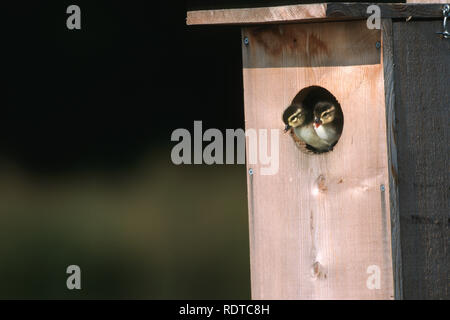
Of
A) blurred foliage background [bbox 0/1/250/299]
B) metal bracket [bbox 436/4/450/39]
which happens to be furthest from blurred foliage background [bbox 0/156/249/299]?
metal bracket [bbox 436/4/450/39]

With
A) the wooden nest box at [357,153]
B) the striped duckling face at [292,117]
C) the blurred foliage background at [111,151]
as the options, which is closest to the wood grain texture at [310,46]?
the wooden nest box at [357,153]

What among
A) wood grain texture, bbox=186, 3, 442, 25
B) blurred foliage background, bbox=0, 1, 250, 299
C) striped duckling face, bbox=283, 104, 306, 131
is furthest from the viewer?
blurred foliage background, bbox=0, 1, 250, 299

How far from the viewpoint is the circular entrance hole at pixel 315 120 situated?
7.52 ft

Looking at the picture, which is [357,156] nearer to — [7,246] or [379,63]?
[379,63]

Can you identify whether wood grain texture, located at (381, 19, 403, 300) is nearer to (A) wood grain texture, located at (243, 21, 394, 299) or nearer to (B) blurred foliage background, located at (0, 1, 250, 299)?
(A) wood grain texture, located at (243, 21, 394, 299)

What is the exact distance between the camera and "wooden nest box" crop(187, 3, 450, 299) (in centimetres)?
219

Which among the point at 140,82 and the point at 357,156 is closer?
the point at 357,156

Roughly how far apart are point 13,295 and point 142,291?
660 millimetres

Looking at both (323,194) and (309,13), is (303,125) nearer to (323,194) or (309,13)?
(323,194)

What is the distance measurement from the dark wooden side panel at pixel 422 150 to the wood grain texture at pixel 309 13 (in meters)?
0.03

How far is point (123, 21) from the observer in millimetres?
4062

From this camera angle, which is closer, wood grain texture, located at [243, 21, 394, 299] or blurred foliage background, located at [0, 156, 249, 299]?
wood grain texture, located at [243, 21, 394, 299]

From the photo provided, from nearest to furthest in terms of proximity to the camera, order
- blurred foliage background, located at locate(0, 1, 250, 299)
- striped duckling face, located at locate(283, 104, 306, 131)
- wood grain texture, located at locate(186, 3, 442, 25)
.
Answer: wood grain texture, located at locate(186, 3, 442, 25), striped duckling face, located at locate(283, 104, 306, 131), blurred foliage background, located at locate(0, 1, 250, 299)

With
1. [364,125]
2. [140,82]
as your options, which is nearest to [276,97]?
[364,125]
